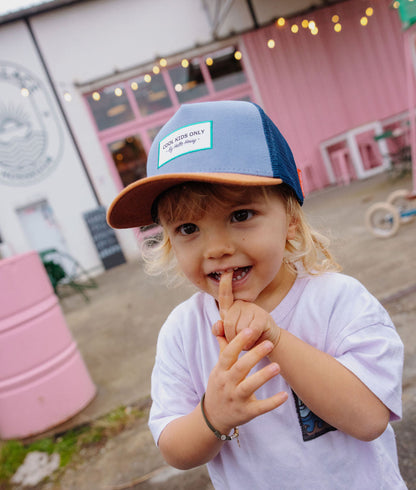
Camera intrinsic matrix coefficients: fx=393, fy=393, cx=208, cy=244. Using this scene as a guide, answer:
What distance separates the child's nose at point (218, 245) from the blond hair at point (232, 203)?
2.3 inches

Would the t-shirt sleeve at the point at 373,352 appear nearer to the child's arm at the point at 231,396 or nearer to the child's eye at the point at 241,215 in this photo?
the child's arm at the point at 231,396

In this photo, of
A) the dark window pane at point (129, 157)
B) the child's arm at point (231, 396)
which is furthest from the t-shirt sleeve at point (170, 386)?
the dark window pane at point (129, 157)

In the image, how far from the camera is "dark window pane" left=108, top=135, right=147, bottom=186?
8633mm

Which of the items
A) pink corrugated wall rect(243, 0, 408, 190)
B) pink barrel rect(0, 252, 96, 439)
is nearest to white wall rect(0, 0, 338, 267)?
pink corrugated wall rect(243, 0, 408, 190)

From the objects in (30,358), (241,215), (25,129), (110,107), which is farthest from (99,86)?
(241,215)

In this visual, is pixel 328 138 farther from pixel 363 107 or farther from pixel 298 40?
pixel 298 40

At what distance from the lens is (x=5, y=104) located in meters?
7.91

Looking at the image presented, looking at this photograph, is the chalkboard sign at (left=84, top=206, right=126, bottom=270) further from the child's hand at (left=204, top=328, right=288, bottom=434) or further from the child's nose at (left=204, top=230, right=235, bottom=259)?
the child's hand at (left=204, top=328, right=288, bottom=434)

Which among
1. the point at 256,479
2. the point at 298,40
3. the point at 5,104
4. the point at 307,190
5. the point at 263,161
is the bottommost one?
the point at 307,190

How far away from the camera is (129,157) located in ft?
28.7

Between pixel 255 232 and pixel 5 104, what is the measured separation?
342 inches

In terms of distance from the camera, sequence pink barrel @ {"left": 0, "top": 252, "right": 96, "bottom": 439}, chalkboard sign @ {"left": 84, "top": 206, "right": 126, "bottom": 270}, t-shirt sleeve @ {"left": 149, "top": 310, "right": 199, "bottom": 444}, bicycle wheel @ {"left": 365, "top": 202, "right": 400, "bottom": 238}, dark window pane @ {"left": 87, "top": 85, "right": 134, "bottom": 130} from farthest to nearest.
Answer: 1. dark window pane @ {"left": 87, "top": 85, "right": 134, "bottom": 130}
2. chalkboard sign @ {"left": 84, "top": 206, "right": 126, "bottom": 270}
3. bicycle wheel @ {"left": 365, "top": 202, "right": 400, "bottom": 238}
4. pink barrel @ {"left": 0, "top": 252, "right": 96, "bottom": 439}
5. t-shirt sleeve @ {"left": 149, "top": 310, "right": 199, "bottom": 444}

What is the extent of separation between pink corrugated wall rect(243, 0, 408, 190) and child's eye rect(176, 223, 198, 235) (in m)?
8.18

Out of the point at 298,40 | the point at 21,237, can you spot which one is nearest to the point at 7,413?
the point at 21,237
